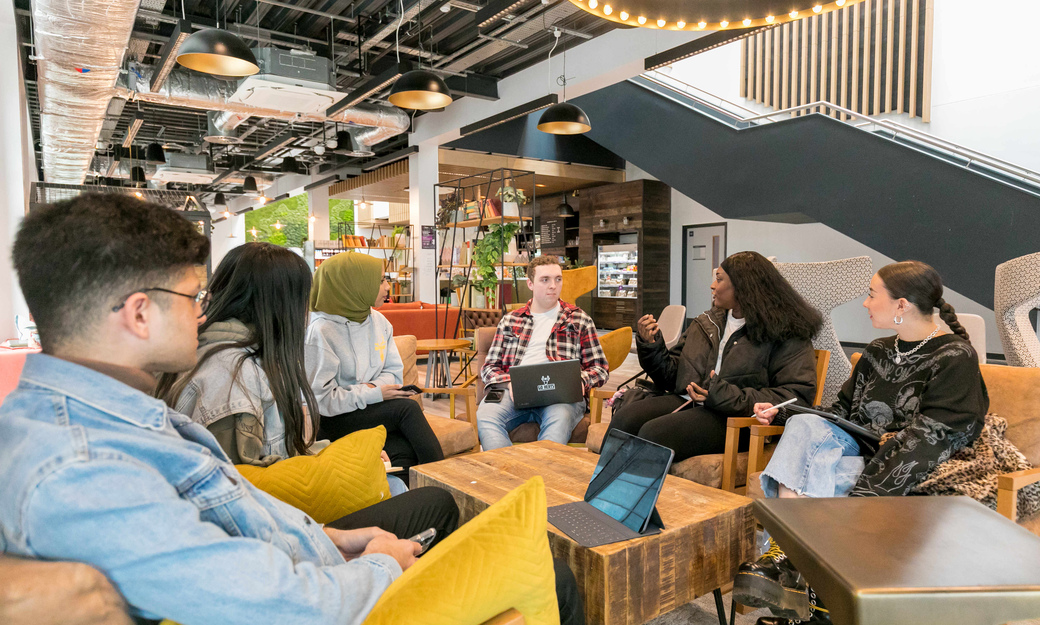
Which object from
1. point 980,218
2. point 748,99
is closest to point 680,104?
point 748,99

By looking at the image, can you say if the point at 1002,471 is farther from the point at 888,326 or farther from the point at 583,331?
the point at 583,331

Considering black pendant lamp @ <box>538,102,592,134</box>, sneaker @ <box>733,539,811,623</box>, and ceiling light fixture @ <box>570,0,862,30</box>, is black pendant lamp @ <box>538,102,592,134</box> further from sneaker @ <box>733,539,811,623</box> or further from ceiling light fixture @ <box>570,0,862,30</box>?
sneaker @ <box>733,539,811,623</box>

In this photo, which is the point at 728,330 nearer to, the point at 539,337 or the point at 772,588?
the point at 539,337

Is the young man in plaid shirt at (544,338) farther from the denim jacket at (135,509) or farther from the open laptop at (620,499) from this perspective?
the denim jacket at (135,509)

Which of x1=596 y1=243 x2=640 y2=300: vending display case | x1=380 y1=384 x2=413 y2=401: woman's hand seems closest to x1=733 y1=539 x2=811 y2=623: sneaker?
x1=380 y1=384 x2=413 y2=401: woman's hand

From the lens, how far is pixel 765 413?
8.02 feet

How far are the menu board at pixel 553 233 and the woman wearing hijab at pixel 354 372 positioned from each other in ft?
34.1

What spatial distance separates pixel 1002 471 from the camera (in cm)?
198

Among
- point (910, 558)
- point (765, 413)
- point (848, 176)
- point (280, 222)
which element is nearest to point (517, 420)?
point (765, 413)

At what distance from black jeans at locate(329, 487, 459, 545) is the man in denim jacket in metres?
0.60

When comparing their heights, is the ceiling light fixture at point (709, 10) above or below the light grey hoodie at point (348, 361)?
above

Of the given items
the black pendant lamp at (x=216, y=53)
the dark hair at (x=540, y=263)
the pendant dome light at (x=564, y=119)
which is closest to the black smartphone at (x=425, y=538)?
the dark hair at (x=540, y=263)

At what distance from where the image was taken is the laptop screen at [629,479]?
5.34 ft

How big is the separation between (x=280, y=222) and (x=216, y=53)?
21.3 m
